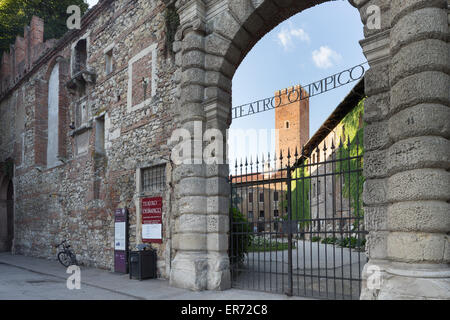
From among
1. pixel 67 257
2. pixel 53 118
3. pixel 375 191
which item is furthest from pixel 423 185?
pixel 53 118

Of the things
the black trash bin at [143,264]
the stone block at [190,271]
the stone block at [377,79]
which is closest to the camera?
the stone block at [377,79]

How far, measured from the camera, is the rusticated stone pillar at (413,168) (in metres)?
4.07

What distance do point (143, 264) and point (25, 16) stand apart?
19647mm

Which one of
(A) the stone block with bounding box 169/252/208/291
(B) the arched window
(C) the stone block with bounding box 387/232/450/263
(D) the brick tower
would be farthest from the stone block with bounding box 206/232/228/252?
(D) the brick tower

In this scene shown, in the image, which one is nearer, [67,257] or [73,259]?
[73,259]

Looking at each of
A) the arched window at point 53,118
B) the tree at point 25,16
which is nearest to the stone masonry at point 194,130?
the arched window at point 53,118

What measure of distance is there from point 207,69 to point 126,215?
15.1ft

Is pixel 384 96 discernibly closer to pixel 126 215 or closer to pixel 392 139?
pixel 392 139

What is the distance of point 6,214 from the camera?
19.9m

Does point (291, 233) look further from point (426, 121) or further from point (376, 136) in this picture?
point (426, 121)

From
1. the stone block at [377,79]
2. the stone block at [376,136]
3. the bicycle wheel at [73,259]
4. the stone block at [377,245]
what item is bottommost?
the bicycle wheel at [73,259]

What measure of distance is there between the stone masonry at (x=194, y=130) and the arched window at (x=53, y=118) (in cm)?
17

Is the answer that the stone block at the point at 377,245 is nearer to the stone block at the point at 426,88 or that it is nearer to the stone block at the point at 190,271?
the stone block at the point at 426,88

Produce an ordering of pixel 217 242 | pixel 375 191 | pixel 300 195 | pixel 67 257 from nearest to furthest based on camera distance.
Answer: pixel 375 191 → pixel 217 242 → pixel 67 257 → pixel 300 195
